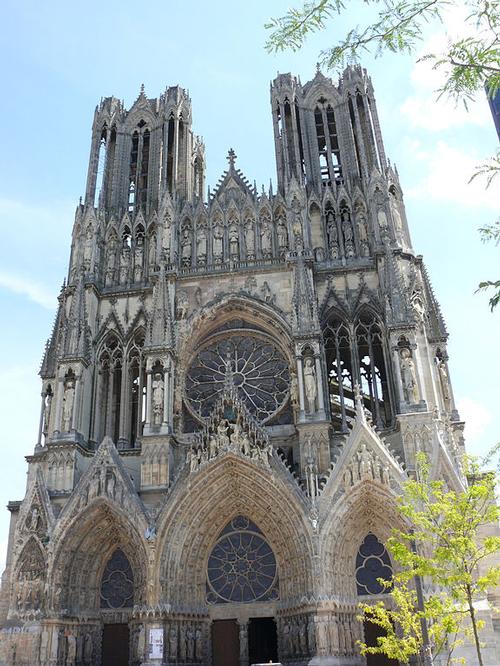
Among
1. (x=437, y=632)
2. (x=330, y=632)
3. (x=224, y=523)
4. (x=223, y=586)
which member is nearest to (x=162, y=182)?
(x=224, y=523)

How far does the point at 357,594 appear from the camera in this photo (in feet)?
65.7

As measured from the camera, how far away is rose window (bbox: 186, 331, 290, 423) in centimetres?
2419

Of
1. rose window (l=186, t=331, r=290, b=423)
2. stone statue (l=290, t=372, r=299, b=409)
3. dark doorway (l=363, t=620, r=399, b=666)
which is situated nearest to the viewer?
dark doorway (l=363, t=620, r=399, b=666)

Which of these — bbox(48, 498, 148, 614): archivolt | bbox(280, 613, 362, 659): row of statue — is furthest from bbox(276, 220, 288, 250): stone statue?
bbox(280, 613, 362, 659): row of statue

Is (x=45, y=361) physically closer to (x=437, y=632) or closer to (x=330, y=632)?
(x=330, y=632)

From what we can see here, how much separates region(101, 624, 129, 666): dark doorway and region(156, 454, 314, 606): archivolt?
2.50 m

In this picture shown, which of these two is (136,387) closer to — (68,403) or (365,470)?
(68,403)

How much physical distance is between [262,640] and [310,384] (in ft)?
26.7

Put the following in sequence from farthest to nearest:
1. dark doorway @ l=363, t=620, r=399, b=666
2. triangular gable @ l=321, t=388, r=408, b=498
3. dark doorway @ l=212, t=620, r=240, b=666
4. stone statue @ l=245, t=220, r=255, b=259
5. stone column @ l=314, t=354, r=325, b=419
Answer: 1. stone statue @ l=245, t=220, r=255, b=259
2. stone column @ l=314, t=354, r=325, b=419
3. dark doorway @ l=212, t=620, r=240, b=666
4. triangular gable @ l=321, t=388, r=408, b=498
5. dark doorway @ l=363, t=620, r=399, b=666

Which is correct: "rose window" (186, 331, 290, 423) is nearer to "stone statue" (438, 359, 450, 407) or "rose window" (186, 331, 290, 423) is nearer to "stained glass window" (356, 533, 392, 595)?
"stained glass window" (356, 533, 392, 595)

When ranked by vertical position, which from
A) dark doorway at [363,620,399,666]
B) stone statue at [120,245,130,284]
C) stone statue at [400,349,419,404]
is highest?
stone statue at [120,245,130,284]

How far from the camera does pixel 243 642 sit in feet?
66.5

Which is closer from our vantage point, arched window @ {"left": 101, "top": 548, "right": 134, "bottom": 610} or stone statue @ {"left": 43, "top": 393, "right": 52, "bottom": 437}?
arched window @ {"left": 101, "top": 548, "right": 134, "bottom": 610}

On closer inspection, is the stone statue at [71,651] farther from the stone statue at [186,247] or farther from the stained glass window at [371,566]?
the stone statue at [186,247]
